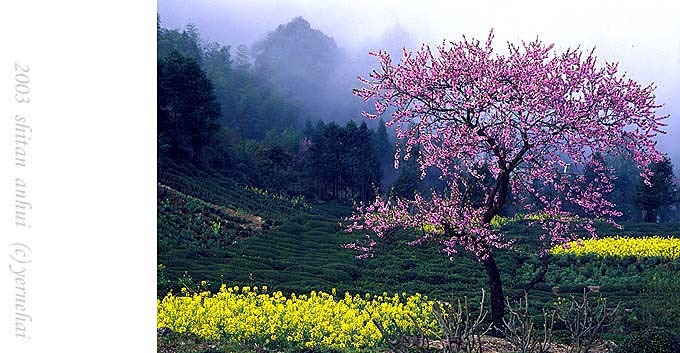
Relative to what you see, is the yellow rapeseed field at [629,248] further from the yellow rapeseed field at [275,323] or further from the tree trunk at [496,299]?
the yellow rapeseed field at [275,323]

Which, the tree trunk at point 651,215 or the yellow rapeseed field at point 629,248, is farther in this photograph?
the tree trunk at point 651,215

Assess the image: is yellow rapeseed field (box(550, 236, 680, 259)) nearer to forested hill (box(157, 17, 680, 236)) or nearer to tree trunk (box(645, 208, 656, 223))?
forested hill (box(157, 17, 680, 236))

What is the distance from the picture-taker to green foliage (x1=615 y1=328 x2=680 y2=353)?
5.59 m

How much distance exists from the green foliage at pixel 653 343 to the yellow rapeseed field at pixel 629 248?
8.84 m

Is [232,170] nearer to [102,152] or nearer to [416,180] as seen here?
[416,180]

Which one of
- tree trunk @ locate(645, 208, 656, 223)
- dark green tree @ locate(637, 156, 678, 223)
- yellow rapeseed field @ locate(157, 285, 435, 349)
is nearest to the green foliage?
yellow rapeseed field @ locate(157, 285, 435, 349)

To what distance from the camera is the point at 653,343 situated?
5.62m

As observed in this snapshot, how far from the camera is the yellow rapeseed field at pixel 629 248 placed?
14766mm

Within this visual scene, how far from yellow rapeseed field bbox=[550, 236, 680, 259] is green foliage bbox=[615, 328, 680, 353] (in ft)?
29.0

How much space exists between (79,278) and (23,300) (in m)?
0.22

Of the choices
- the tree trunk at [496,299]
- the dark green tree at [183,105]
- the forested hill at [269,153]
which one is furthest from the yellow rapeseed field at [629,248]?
the dark green tree at [183,105]

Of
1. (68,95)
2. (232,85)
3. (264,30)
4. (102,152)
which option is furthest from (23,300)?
(264,30)

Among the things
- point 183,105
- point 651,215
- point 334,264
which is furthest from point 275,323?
point 651,215

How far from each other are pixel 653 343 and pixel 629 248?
10.5 meters
